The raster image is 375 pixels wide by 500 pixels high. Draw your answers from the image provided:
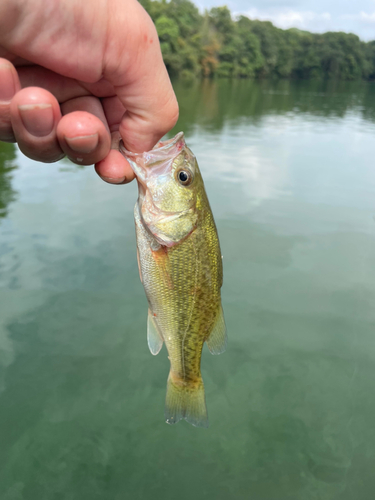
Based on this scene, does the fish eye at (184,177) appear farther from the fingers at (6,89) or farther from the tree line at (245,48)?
the tree line at (245,48)

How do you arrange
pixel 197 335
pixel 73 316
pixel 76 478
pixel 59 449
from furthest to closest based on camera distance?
pixel 73 316, pixel 59 449, pixel 76 478, pixel 197 335

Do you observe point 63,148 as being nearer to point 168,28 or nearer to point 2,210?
point 2,210

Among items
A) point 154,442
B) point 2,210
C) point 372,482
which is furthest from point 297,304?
point 2,210

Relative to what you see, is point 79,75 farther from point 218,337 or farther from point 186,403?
point 186,403

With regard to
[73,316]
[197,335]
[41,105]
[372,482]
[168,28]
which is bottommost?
[372,482]

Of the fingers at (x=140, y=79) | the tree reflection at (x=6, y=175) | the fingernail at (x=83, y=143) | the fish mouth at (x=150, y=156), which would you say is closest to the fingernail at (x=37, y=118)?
the fingernail at (x=83, y=143)
